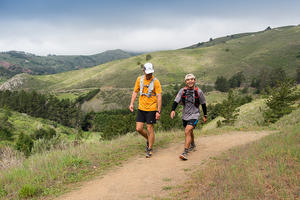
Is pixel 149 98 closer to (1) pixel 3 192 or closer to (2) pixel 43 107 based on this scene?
(1) pixel 3 192

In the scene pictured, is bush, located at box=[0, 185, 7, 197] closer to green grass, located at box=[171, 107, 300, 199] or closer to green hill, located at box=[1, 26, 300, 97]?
green grass, located at box=[171, 107, 300, 199]

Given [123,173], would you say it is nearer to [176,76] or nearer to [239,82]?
[239,82]

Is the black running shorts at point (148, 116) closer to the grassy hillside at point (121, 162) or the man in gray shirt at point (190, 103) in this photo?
the man in gray shirt at point (190, 103)

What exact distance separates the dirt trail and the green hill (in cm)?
10078

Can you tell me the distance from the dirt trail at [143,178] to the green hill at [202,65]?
100777 mm

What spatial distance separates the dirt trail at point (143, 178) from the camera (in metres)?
4.12

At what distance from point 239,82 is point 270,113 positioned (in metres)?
79.6

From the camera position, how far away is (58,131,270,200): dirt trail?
4.12 metres

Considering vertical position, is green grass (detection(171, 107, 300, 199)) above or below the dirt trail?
above

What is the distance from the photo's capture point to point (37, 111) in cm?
8156

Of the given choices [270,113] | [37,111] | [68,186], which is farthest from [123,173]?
[37,111]

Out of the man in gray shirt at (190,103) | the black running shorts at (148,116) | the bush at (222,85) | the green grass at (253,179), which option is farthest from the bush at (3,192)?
the bush at (222,85)

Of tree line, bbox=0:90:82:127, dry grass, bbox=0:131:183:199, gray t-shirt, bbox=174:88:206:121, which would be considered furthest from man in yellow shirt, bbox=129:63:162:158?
tree line, bbox=0:90:82:127

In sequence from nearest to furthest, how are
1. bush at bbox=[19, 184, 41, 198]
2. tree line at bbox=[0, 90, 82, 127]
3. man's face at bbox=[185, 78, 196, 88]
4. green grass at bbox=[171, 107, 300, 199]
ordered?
green grass at bbox=[171, 107, 300, 199] < bush at bbox=[19, 184, 41, 198] < man's face at bbox=[185, 78, 196, 88] < tree line at bbox=[0, 90, 82, 127]
